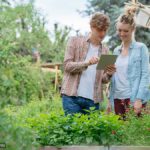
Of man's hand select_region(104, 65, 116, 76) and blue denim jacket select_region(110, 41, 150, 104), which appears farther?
blue denim jacket select_region(110, 41, 150, 104)

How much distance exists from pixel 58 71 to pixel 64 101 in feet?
25.8

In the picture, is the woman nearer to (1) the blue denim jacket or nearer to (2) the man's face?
(1) the blue denim jacket

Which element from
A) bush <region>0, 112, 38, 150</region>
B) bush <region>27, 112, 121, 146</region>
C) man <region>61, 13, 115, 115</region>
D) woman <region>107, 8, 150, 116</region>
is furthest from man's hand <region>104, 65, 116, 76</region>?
bush <region>0, 112, 38, 150</region>

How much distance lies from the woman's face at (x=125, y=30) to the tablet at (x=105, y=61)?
30 cm

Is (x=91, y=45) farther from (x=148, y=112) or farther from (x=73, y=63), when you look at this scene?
(x=148, y=112)

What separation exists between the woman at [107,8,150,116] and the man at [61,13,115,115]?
0.11m

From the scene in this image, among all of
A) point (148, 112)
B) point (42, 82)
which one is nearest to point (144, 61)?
point (148, 112)

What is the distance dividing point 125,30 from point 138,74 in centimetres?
39

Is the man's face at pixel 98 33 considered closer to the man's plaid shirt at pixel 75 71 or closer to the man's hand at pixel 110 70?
the man's plaid shirt at pixel 75 71

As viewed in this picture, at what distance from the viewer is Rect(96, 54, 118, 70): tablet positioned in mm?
4957

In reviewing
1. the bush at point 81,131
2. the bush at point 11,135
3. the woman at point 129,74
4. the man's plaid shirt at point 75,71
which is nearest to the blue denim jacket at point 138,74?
the woman at point 129,74

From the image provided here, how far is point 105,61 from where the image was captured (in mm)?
5012

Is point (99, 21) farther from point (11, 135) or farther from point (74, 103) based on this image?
point (11, 135)

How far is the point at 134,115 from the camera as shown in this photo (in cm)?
497
